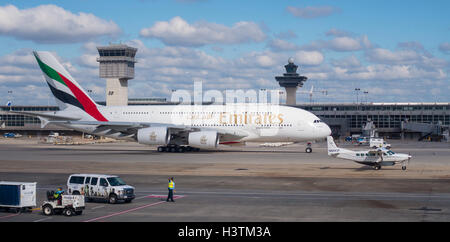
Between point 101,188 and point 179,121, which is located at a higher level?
point 179,121

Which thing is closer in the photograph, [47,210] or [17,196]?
[47,210]

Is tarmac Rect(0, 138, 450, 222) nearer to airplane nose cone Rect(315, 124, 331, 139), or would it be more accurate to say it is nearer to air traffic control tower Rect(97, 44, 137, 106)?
airplane nose cone Rect(315, 124, 331, 139)

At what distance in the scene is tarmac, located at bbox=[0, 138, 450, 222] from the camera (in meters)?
22.5

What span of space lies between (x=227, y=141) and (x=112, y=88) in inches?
3475

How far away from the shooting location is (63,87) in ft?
217

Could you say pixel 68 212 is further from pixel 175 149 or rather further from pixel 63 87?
pixel 63 87

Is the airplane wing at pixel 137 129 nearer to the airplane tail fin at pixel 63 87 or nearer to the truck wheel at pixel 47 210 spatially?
the airplane tail fin at pixel 63 87

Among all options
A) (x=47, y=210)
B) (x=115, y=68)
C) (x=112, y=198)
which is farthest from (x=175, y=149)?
(x=115, y=68)

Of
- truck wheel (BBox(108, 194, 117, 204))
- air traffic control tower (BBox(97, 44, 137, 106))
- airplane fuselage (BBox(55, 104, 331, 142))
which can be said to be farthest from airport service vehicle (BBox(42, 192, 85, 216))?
air traffic control tower (BBox(97, 44, 137, 106))

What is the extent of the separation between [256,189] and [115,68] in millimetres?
117229

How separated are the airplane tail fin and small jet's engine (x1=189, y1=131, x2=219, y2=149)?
579 inches
